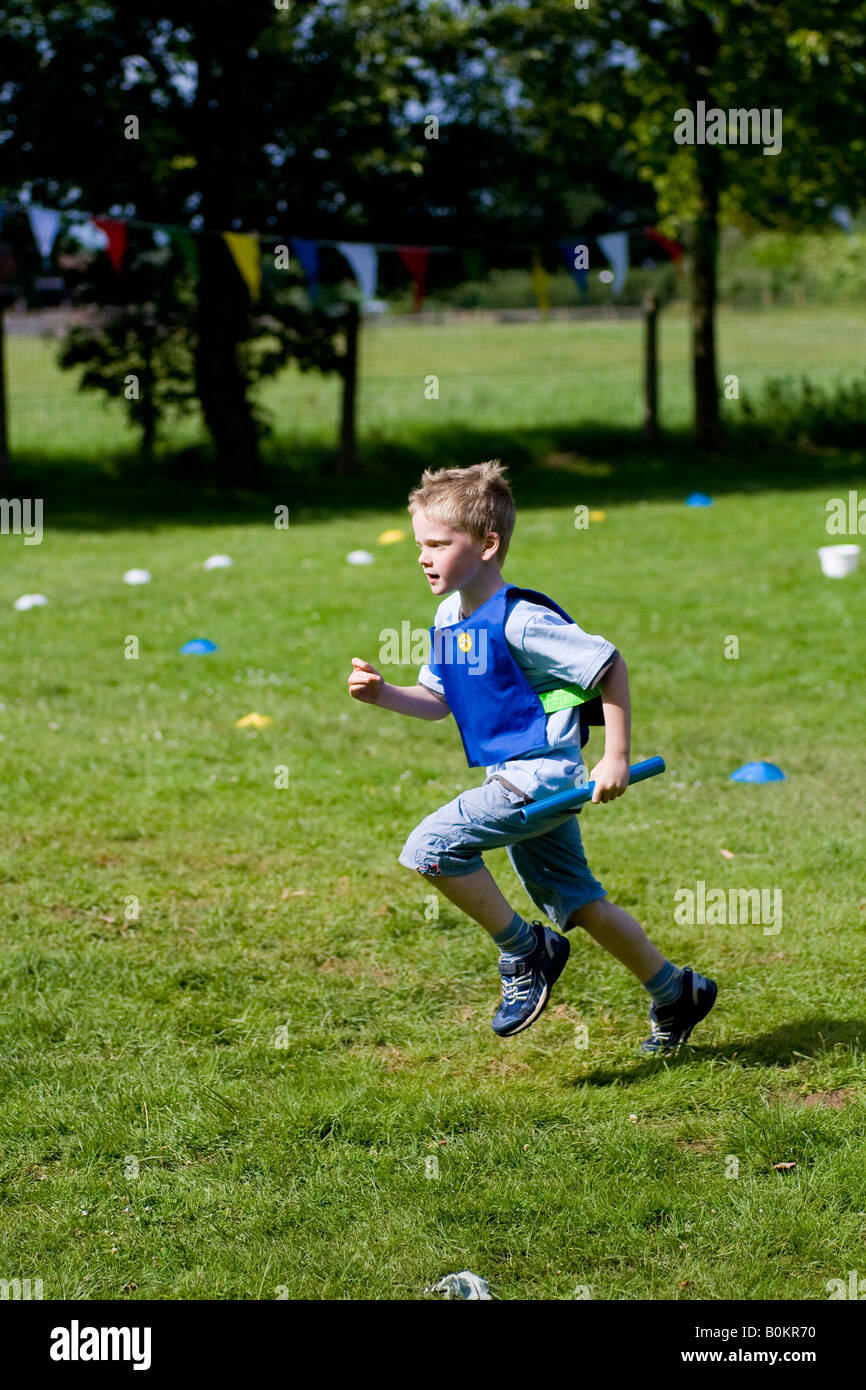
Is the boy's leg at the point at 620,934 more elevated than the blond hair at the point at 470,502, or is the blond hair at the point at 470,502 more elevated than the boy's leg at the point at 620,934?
the blond hair at the point at 470,502

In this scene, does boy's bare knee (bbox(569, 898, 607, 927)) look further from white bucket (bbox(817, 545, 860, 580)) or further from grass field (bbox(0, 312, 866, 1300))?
white bucket (bbox(817, 545, 860, 580))

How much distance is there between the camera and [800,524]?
1320cm

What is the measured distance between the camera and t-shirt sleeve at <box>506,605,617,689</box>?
3596mm

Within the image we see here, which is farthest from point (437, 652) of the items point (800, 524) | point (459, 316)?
point (459, 316)

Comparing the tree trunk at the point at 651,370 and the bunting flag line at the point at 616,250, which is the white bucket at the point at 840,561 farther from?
the tree trunk at the point at 651,370

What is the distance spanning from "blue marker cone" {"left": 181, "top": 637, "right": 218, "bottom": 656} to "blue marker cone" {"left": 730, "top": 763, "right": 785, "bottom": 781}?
3.62 metres

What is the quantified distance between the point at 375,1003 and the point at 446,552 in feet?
4.93

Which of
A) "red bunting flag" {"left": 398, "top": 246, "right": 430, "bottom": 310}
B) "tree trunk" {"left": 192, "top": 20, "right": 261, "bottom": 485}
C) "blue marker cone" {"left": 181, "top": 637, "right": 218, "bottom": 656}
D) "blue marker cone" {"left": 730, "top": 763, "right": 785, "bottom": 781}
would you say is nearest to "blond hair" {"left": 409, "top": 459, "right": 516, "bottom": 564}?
"blue marker cone" {"left": 730, "top": 763, "right": 785, "bottom": 781}

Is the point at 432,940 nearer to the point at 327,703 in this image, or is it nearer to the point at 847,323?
the point at 327,703

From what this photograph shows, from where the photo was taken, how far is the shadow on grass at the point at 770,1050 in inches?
155

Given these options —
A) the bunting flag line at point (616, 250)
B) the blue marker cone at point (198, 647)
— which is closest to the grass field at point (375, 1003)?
the blue marker cone at point (198, 647)

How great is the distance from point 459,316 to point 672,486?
24226 millimetres

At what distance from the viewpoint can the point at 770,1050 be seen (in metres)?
4.06
